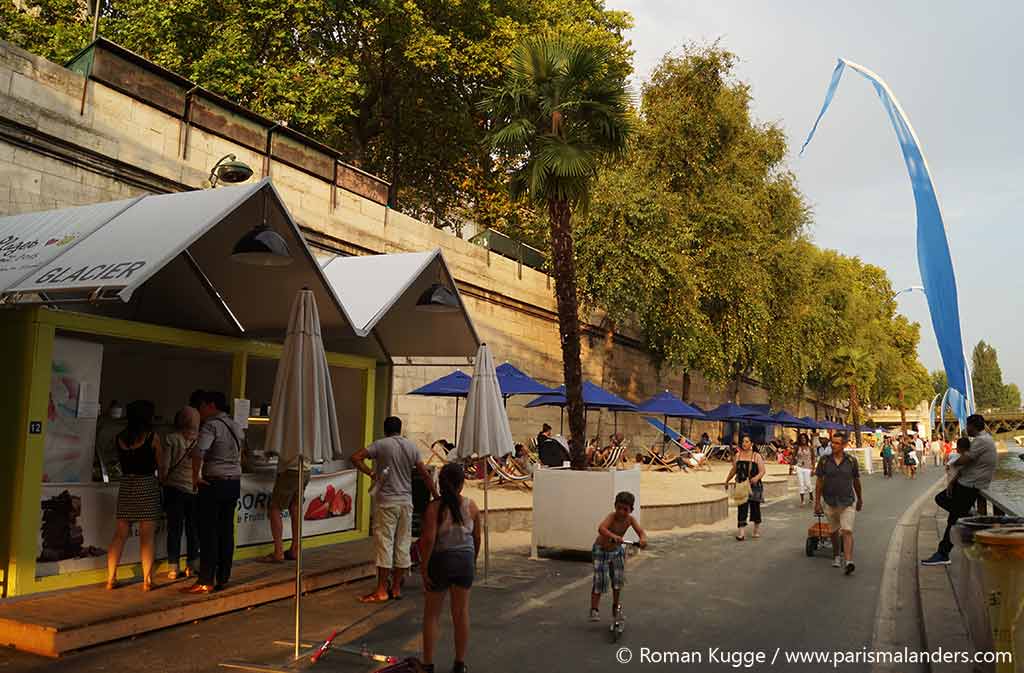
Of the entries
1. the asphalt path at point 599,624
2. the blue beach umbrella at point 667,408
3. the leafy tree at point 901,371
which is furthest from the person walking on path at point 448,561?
the leafy tree at point 901,371

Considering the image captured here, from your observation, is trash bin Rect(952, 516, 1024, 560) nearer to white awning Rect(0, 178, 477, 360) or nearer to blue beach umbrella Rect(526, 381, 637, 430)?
white awning Rect(0, 178, 477, 360)

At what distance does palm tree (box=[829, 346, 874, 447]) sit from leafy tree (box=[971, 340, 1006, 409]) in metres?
114

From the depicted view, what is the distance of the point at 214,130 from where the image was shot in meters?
15.1

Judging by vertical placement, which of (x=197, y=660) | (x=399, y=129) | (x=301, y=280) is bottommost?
(x=197, y=660)

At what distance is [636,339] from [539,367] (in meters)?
8.78

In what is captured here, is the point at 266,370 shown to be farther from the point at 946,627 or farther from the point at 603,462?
the point at 603,462

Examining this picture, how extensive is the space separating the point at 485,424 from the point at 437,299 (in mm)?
1780

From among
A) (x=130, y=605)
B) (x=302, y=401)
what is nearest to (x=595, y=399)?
(x=302, y=401)

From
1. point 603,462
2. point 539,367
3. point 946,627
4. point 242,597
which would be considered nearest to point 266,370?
point 242,597

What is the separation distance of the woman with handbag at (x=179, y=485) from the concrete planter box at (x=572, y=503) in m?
4.96

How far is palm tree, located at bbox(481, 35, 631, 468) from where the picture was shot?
12.7 meters

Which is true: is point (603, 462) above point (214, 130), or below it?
below

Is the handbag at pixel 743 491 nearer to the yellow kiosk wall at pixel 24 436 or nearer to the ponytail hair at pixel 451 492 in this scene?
the ponytail hair at pixel 451 492

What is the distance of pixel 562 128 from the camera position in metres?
13.3
